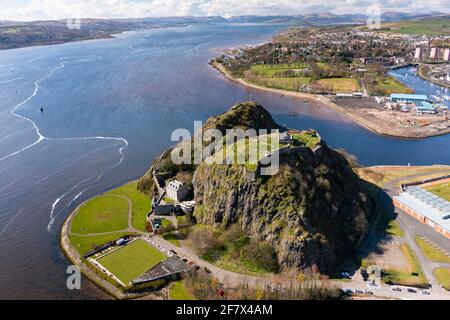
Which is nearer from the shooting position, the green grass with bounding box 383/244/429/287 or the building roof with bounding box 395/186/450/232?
the green grass with bounding box 383/244/429/287

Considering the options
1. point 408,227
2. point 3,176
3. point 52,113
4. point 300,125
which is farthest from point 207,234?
point 52,113

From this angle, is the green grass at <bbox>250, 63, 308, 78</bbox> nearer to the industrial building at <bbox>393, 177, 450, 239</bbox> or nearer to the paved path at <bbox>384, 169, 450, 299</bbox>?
the industrial building at <bbox>393, 177, 450, 239</bbox>

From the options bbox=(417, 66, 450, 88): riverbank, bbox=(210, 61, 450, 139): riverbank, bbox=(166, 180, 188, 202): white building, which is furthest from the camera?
bbox=(417, 66, 450, 88): riverbank

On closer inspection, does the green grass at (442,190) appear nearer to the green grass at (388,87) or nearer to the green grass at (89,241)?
the green grass at (89,241)

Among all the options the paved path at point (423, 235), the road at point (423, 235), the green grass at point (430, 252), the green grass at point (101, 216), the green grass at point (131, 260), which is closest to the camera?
the road at point (423, 235)

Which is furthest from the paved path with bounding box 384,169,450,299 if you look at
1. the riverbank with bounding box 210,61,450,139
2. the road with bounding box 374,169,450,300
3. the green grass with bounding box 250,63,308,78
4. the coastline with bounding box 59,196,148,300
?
the green grass with bounding box 250,63,308,78

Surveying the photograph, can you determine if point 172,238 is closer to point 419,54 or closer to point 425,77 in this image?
point 425,77

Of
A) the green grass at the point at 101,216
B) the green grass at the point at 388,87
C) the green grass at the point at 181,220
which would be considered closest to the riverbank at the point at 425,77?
the green grass at the point at 388,87
